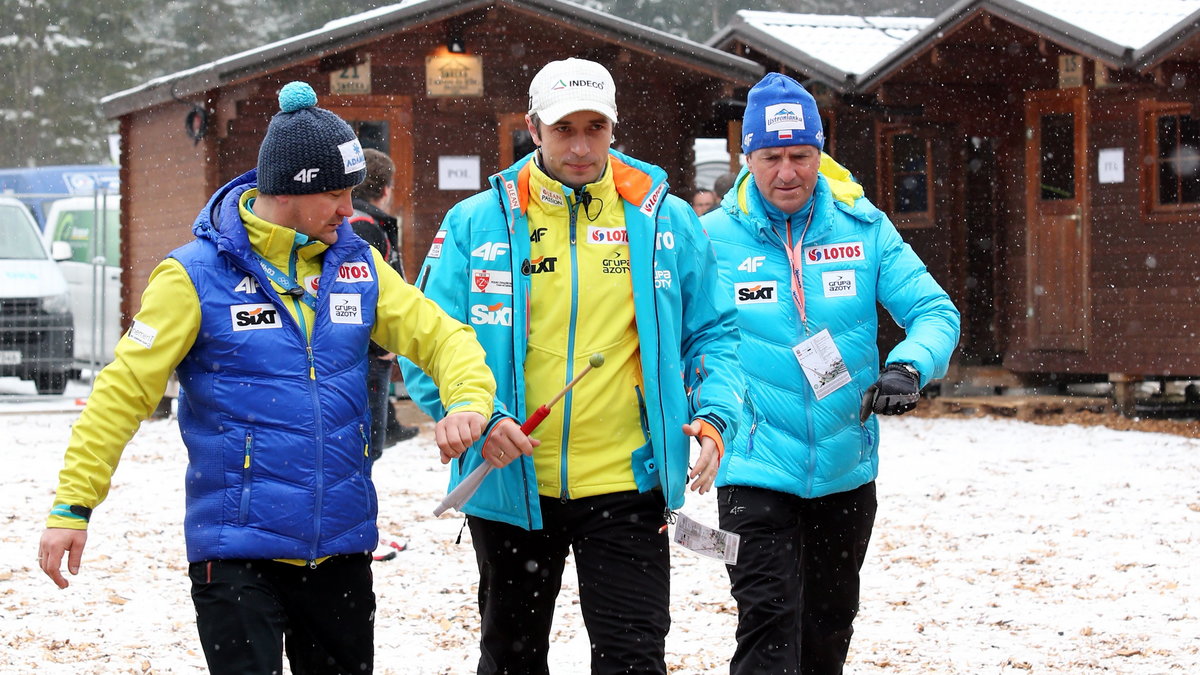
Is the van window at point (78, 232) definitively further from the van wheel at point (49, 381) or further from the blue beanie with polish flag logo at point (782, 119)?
the blue beanie with polish flag logo at point (782, 119)

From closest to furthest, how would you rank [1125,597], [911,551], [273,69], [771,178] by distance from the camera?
1. [771,178]
2. [1125,597]
3. [911,551]
4. [273,69]

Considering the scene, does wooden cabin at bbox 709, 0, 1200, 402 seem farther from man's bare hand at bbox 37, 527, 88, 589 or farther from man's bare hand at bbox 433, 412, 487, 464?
man's bare hand at bbox 37, 527, 88, 589

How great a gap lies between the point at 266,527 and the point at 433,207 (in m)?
11.7

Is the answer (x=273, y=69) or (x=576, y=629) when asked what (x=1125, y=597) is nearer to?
(x=576, y=629)

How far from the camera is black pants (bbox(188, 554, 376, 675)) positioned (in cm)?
341

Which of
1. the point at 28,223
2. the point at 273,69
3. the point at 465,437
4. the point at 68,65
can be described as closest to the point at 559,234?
the point at 465,437

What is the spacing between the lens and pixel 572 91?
3.84 m

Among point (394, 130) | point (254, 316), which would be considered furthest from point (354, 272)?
point (394, 130)

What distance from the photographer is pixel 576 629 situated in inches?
259

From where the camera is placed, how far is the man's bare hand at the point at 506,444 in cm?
354

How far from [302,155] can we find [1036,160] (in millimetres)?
12898

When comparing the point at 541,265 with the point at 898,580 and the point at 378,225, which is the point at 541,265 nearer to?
the point at 378,225

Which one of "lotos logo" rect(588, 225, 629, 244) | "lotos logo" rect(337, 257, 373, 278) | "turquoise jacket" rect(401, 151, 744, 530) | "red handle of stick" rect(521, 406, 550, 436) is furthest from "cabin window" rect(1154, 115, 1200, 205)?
"lotos logo" rect(337, 257, 373, 278)

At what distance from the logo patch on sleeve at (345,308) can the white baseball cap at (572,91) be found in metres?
0.67
